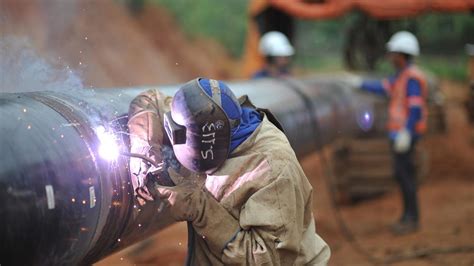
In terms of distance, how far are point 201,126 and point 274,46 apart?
822cm

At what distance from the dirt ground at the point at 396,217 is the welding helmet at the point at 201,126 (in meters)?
2.49

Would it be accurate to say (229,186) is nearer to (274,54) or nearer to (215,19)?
(274,54)

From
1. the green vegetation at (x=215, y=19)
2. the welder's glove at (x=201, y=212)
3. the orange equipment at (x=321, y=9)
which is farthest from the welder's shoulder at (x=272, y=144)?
the green vegetation at (x=215, y=19)

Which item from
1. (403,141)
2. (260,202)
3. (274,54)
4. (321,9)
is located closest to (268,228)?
(260,202)

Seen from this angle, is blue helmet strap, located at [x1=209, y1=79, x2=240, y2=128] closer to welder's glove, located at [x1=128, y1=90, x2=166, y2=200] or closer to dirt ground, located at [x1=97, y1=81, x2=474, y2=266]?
welder's glove, located at [x1=128, y1=90, x2=166, y2=200]

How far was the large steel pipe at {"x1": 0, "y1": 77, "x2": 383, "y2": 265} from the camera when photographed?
2.29 metres

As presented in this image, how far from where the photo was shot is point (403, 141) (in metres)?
7.82

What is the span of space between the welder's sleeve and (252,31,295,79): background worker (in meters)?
6.65

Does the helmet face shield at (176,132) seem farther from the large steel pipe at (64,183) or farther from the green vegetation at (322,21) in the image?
the green vegetation at (322,21)

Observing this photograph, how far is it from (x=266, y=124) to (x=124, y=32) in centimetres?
1604

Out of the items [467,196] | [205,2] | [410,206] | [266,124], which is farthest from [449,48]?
[266,124]

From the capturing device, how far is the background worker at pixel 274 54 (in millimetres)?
9781

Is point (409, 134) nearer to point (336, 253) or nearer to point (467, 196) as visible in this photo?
point (336, 253)

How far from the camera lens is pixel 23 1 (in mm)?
14961
